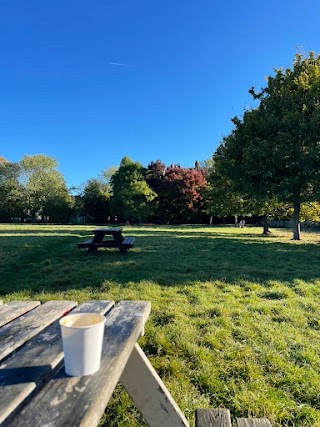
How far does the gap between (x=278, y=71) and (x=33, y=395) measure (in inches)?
544

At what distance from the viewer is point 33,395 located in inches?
33.9

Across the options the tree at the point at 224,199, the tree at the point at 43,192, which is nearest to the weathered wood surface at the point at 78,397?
the tree at the point at 224,199

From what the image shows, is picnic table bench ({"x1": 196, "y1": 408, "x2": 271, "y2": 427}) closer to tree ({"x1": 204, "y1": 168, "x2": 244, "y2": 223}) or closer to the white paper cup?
the white paper cup

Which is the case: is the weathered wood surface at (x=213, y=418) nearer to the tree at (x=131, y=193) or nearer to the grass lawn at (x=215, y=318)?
the grass lawn at (x=215, y=318)

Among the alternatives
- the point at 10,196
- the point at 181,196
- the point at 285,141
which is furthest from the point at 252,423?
the point at 10,196

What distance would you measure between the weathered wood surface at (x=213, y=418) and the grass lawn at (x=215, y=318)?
47cm

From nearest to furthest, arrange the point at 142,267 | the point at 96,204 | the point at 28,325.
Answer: the point at 28,325
the point at 142,267
the point at 96,204

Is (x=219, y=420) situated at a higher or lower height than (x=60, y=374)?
lower

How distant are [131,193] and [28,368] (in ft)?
97.1

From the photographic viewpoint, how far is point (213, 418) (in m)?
1.51

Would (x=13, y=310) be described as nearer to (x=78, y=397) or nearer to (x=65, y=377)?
(x=65, y=377)

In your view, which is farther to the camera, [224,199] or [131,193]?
[131,193]

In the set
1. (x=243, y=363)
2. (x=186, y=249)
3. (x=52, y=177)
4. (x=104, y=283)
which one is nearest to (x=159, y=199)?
(x=52, y=177)

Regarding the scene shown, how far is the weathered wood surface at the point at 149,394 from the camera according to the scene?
1.45m
